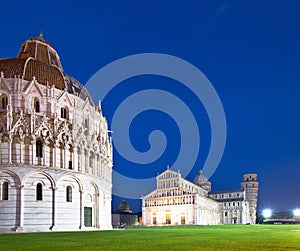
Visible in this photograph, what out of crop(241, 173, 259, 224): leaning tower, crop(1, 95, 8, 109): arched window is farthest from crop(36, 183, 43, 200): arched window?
crop(241, 173, 259, 224): leaning tower

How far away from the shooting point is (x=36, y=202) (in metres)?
41.0

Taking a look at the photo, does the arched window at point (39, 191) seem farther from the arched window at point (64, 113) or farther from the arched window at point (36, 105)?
the arched window at point (64, 113)

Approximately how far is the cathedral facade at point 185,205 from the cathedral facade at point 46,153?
65187 mm

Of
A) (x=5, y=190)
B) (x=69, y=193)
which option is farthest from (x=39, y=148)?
(x=69, y=193)

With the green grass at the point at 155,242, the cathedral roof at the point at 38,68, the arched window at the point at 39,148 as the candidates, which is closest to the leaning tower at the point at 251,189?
the cathedral roof at the point at 38,68

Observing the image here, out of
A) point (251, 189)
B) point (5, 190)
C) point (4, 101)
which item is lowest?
point (251, 189)

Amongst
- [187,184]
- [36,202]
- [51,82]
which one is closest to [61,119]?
[51,82]

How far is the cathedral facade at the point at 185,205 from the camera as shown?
372 ft

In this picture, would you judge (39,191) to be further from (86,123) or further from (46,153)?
(86,123)

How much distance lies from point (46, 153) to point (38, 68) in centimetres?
1152

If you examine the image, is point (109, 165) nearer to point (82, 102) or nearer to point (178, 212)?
point (82, 102)

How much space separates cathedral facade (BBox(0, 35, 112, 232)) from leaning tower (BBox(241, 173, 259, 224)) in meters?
113

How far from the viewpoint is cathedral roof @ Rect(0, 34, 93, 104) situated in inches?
1788

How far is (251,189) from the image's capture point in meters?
155
